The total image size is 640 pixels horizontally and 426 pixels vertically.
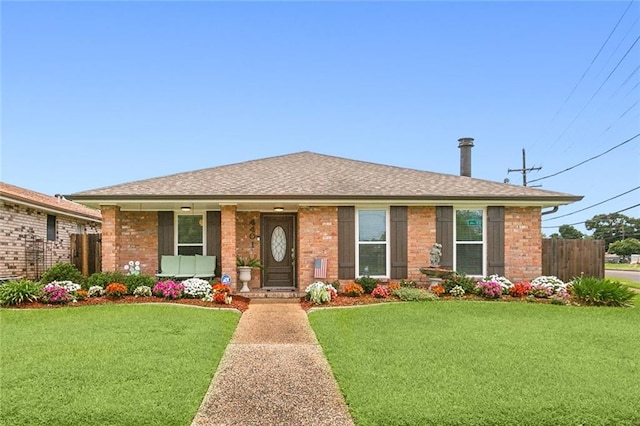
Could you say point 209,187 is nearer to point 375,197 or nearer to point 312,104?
point 375,197

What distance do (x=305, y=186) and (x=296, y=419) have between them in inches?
350

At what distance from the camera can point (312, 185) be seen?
42.2ft

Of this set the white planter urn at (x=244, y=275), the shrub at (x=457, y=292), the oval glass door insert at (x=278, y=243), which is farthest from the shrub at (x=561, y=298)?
the white planter urn at (x=244, y=275)

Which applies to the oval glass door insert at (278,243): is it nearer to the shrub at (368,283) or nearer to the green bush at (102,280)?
the shrub at (368,283)

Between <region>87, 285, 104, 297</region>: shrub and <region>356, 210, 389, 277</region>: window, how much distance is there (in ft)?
21.9

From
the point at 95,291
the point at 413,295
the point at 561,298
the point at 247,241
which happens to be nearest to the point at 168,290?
the point at 95,291

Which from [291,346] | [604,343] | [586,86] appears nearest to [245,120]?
[291,346]

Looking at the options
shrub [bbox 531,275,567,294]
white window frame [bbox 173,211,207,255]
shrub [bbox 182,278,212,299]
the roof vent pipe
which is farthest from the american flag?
the roof vent pipe

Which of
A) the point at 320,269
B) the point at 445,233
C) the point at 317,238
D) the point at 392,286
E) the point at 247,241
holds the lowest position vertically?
the point at 392,286

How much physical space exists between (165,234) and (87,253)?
147 inches

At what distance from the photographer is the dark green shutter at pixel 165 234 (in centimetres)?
1325

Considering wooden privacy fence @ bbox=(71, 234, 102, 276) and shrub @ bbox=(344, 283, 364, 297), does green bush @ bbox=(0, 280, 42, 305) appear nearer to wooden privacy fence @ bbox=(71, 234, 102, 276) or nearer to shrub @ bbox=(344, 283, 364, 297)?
wooden privacy fence @ bbox=(71, 234, 102, 276)

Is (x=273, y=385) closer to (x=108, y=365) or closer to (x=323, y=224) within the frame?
(x=108, y=365)

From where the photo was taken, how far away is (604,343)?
23.2 feet
